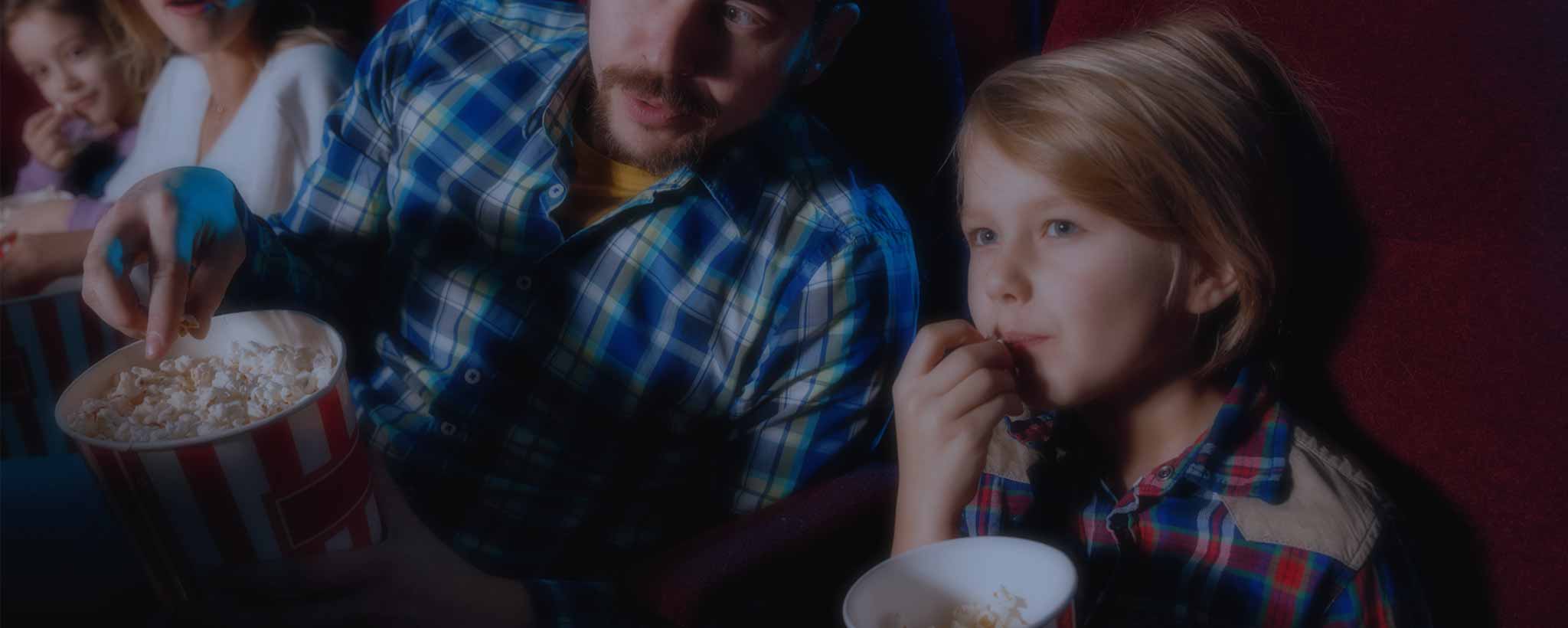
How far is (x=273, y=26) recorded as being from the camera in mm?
734

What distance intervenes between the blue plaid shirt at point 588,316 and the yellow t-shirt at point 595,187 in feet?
0.05

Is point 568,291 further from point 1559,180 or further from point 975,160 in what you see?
point 1559,180

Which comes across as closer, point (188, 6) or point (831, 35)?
point (831, 35)

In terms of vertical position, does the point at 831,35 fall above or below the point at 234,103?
above

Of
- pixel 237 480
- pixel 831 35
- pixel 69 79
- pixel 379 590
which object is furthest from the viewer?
pixel 69 79

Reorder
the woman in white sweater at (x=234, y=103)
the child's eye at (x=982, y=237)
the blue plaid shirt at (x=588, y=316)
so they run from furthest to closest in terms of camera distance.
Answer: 1. the woman in white sweater at (x=234, y=103)
2. the blue plaid shirt at (x=588, y=316)
3. the child's eye at (x=982, y=237)

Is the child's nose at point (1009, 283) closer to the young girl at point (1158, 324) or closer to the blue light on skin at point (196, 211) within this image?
the young girl at point (1158, 324)

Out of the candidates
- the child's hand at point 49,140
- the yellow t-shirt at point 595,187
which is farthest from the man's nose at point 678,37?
the child's hand at point 49,140

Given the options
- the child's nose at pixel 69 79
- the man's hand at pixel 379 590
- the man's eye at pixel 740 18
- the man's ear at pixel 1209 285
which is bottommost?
the man's hand at pixel 379 590

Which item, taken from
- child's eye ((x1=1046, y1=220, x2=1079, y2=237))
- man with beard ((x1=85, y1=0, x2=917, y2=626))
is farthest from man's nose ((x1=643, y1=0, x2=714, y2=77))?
child's eye ((x1=1046, y1=220, x2=1079, y2=237))

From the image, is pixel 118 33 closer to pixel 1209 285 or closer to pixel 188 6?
pixel 188 6

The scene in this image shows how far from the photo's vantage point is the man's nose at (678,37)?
55 cm

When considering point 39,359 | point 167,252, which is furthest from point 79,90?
point 167,252

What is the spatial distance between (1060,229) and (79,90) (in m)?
0.70
